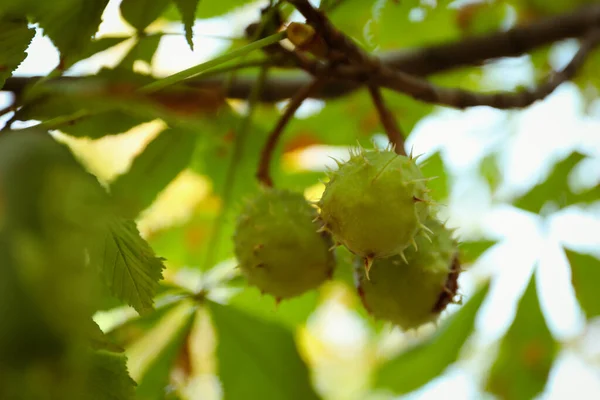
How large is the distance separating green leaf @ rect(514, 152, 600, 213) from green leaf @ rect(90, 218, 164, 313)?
1.44m

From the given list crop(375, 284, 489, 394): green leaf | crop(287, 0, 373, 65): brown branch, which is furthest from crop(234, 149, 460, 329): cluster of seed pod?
crop(375, 284, 489, 394): green leaf

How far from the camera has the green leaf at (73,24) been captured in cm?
108

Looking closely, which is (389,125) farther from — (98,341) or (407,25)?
(407,25)

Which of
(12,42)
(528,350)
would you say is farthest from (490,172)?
(12,42)

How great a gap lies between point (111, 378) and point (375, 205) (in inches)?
20.3

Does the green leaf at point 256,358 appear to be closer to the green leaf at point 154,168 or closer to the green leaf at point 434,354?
the green leaf at point 154,168

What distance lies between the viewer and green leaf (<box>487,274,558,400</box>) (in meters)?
2.06

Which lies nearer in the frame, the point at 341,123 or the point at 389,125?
the point at 389,125

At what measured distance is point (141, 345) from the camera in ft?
6.50

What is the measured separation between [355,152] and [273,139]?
0.40 metres

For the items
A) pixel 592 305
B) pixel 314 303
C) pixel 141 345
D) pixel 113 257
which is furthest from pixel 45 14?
pixel 592 305

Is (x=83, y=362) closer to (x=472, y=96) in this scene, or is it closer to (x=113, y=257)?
(x=113, y=257)

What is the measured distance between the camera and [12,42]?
3.35ft

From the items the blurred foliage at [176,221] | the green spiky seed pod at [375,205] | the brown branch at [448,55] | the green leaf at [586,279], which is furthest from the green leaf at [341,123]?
the green spiky seed pod at [375,205]
